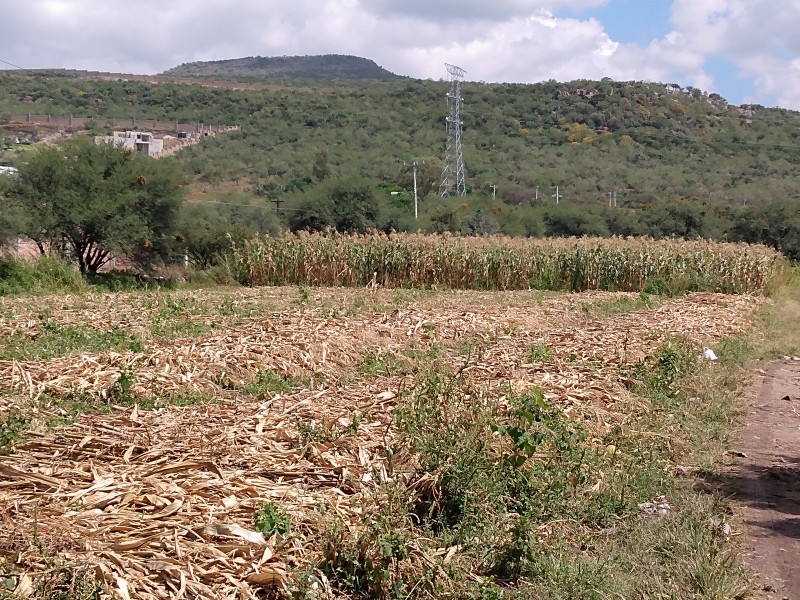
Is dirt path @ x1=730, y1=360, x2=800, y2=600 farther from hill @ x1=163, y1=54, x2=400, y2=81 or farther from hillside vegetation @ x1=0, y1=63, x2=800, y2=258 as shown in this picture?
hill @ x1=163, y1=54, x2=400, y2=81

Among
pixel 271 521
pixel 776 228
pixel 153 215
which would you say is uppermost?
pixel 153 215

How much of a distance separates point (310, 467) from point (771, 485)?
155 inches

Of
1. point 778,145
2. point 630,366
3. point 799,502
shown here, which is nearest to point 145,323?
point 630,366

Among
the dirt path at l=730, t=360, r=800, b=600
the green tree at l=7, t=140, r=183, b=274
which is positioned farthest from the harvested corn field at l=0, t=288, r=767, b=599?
the green tree at l=7, t=140, r=183, b=274

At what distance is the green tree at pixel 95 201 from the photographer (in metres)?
24.2

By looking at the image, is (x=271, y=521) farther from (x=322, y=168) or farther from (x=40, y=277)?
(x=322, y=168)

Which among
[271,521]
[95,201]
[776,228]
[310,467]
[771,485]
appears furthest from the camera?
[776,228]

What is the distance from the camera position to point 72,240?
82.4 ft

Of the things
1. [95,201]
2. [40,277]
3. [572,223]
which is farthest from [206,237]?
[572,223]

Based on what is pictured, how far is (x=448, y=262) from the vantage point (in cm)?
2569

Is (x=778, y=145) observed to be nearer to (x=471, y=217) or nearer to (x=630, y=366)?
(x=471, y=217)

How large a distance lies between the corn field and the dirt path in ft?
48.3

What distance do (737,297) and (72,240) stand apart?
63.4 feet

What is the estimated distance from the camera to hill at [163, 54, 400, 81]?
15275 cm
